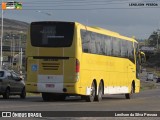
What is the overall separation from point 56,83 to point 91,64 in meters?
2.52

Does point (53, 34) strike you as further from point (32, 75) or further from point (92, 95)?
point (92, 95)

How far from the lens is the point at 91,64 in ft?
89.8

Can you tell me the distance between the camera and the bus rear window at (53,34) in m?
25.9

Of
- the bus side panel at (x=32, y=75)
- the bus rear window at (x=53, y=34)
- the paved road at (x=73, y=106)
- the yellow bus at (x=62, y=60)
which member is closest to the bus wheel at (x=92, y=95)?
the yellow bus at (x=62, y=60)

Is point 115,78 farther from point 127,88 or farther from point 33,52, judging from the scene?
point 33,52

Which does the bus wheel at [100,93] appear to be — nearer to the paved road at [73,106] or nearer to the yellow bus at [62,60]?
the yellow bus at [62,60]

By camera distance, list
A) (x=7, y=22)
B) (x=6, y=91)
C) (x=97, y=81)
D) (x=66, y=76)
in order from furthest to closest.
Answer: (x=7, y=22)
(x=6, y=91)
(x=97, y=81)
(x=66, y=76)

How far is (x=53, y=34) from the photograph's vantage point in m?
26.0

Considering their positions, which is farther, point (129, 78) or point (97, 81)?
point (129, 78)

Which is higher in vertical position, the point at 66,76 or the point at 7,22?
the point at 7,22

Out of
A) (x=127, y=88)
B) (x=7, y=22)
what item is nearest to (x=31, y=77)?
(x=127, y=88)

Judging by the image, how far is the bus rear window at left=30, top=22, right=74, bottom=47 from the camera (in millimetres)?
25922

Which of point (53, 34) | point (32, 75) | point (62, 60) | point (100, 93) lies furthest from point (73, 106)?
point (100, 93)

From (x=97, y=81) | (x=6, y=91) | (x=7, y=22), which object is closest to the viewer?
(x=97, y=81)
